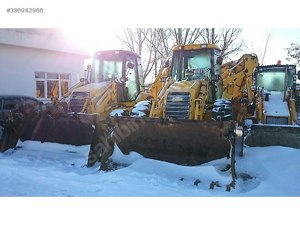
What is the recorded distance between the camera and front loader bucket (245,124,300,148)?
4.37 metres

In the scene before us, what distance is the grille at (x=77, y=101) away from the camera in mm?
5672

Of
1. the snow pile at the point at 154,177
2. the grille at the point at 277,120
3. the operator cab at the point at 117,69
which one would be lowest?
the snow pile at the point at 154,177

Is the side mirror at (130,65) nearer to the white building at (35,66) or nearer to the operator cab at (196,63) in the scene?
the operator cab at (196,63)

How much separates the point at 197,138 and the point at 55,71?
6715 mm

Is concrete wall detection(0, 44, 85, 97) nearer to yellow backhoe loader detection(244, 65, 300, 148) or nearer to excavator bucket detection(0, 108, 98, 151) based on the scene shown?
excavator bucket detection(0, 108, 98, 151)

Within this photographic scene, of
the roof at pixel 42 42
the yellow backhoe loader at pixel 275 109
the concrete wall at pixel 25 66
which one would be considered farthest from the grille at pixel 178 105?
the concrete wall at pixel 25 66

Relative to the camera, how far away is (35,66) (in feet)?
30.1

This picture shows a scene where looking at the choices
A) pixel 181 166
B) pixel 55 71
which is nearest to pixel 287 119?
pixel 181 166

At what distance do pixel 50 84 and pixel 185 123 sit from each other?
6.10m

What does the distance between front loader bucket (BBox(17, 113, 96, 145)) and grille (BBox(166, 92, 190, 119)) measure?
1418 millimetres

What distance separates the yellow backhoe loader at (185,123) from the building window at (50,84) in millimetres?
4378

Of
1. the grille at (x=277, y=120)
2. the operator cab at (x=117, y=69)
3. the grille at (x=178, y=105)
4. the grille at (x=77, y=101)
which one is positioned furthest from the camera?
the operator cab at (x=117, y=69)

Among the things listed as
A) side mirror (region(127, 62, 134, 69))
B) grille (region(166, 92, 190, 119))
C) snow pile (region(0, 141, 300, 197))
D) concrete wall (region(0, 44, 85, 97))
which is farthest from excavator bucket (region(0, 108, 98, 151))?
concrete wall (region(0, 44, 85, 97))

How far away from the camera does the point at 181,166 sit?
389 centimetres
